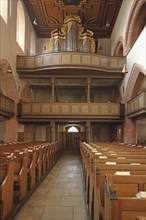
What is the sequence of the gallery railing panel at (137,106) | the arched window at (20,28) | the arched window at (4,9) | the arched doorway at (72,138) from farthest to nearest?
the arched doorway at (72,138)
the arched window at (20,28)
the arched window at (4,9)
the gallery railing panel at (137,106)

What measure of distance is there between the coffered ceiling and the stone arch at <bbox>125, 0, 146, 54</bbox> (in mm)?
2870

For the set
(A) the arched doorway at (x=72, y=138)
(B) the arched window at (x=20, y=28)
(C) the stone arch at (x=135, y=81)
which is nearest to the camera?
(C) the stone arch at (x=135, y=81)

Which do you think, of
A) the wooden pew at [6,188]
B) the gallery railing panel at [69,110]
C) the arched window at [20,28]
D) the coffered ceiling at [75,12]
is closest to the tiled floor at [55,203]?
the wooden pew at [6,188]

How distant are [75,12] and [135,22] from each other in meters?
5.97

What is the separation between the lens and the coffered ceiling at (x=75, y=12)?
18797 millimetres

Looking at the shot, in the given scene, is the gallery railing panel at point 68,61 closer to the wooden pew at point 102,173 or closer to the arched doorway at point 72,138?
the arched doorway at point 72,138

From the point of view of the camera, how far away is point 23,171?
5.18 meters

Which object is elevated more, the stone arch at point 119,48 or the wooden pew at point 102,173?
the stone arch at point 119,48

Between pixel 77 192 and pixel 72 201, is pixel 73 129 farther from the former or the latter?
pixel 72 201

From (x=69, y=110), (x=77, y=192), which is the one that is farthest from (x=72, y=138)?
(x=77, y=192)

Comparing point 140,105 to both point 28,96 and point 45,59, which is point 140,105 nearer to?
point 45,59

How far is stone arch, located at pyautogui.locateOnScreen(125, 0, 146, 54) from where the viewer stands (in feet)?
50.0

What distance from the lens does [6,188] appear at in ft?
13.1

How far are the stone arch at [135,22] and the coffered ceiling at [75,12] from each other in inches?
113
